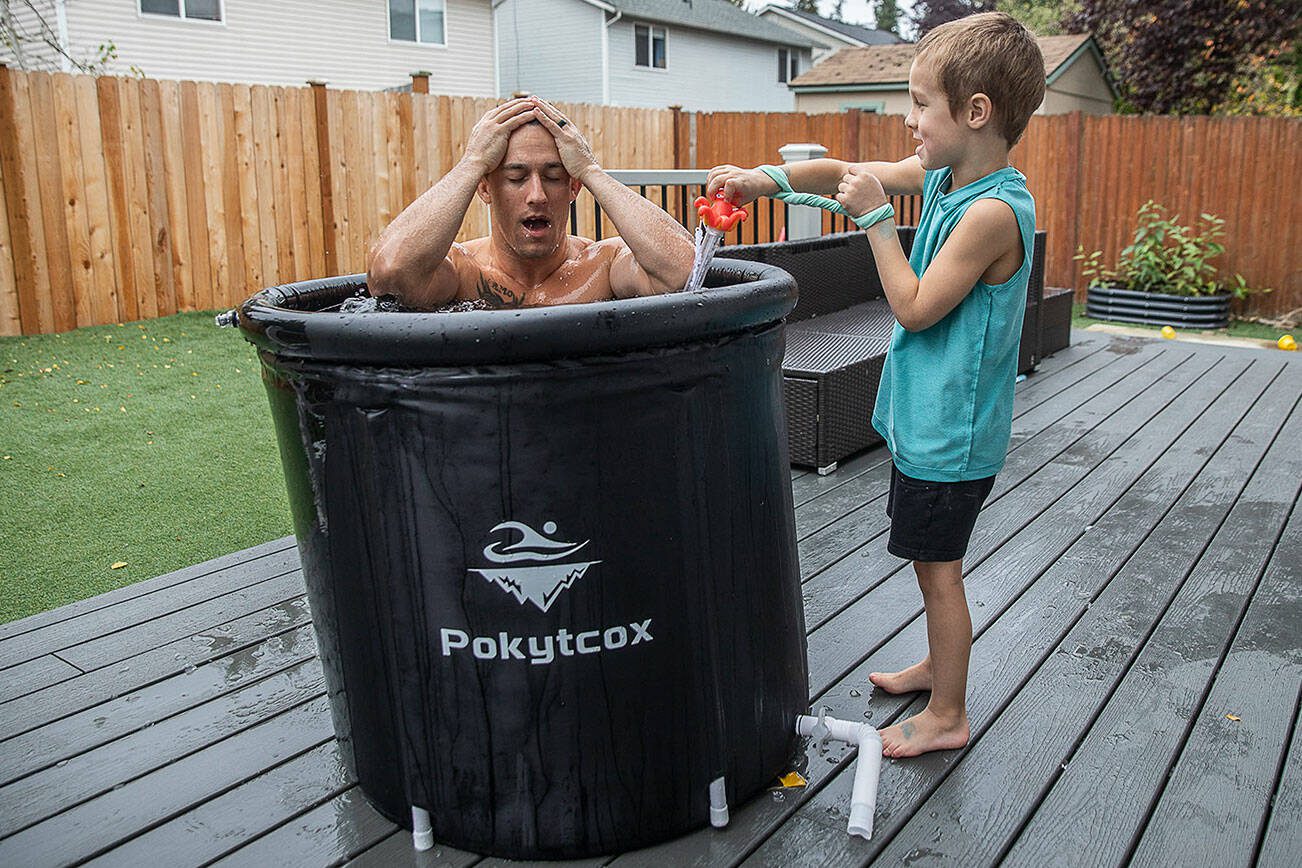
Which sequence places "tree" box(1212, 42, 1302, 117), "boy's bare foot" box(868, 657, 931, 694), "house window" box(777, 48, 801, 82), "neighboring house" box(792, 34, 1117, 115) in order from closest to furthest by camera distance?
"boy's bare foot" box(868, 657, 931, 694), "tree" box(1212, 42, 1302, 117), "neighboring house" box(792, 34, 1117, 115), "house window" box(777, 48, 801, 82)

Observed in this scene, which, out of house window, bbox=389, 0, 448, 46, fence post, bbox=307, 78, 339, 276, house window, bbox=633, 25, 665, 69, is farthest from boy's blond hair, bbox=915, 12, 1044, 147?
house window, bbox=633, 25, 665, 69

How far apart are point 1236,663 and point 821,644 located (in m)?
0.94

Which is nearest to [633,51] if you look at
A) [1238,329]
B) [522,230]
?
[1238,329]

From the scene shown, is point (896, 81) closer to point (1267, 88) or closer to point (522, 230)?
point (1267, 88)

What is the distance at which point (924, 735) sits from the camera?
198 centimetres

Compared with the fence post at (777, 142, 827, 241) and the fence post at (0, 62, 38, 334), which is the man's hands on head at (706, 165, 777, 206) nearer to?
the fence post at (777, 142, 827, 241)

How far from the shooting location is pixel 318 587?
168cm

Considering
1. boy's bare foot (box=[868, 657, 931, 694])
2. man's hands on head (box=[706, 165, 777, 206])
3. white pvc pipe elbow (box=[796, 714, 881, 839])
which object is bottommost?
boy's bare foot (box=[868, 657, 931, 694])

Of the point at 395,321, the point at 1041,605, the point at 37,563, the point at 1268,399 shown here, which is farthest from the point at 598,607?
the point at 1268,399

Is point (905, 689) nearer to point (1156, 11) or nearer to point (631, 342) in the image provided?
point (631, 342)

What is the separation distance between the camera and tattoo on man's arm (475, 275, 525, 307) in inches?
82.8

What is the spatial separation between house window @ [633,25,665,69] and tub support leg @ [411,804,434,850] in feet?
74.9

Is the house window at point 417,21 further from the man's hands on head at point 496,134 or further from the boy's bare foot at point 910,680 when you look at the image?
the boy's bare foot at point 910,680

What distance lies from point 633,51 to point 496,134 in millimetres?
22248
